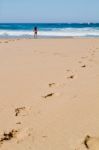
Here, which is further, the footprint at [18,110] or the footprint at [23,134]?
the footprint at [18,110]

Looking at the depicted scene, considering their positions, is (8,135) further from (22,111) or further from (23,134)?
(22,111)

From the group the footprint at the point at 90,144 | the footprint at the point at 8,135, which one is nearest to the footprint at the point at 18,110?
the footprint at the point at 8,135

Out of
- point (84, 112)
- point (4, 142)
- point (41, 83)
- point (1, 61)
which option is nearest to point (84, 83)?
point (41, 83)

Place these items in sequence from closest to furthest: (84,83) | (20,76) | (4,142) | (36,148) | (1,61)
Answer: (36,148)
(4,142)
(84,83)
(20,76)
(1,61)

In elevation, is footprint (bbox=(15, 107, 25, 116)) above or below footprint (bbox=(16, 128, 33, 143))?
below

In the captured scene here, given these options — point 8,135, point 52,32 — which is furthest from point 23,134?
point 52,32

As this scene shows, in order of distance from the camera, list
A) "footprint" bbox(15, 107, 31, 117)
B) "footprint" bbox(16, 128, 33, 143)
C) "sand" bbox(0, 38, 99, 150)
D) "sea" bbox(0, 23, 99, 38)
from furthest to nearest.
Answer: "sea" bbox(0, 23, 99, 38) < "footprint" bbox(15, 107, 31, 117) < "footprint" bbox(16, 128, 33, 143) < "sand" bbox(0, 38, 99, 150)

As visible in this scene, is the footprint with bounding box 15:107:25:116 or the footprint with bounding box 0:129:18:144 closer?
the footprint with bounding box 0:129:18:144

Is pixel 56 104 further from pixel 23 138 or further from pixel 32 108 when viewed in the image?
pixel 23 138

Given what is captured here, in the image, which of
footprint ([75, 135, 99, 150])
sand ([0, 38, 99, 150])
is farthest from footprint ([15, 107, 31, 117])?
footprint ([75, 135, 99, 150])

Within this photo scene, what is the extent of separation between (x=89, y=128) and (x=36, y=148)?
52cm

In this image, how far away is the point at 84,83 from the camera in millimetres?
4586

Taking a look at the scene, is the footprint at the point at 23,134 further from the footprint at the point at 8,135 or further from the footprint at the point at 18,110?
the footprint at the point at 18,110

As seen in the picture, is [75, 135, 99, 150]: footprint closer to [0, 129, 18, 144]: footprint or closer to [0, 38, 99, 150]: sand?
[0, 38, 99, 150]: sand
